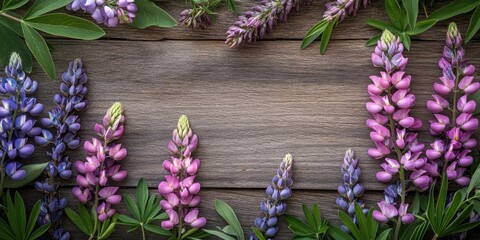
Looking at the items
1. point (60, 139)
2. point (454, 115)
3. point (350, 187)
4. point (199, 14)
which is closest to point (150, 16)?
point (199, 14)

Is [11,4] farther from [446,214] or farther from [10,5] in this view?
[446,214]

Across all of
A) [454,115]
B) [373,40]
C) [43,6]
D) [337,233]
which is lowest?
[337,233]

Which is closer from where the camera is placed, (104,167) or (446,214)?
(446,214)

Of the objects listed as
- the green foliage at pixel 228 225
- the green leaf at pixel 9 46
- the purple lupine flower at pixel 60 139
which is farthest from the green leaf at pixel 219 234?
the green leaf at pixel 9 46

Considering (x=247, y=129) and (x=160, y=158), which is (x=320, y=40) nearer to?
(x=247, y=129)

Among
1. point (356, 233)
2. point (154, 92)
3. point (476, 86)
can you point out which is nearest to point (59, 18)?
point (154, 92)

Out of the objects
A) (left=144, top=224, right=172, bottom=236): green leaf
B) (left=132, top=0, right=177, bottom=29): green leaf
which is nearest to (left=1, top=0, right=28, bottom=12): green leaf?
(left=132, top=0, right=177, bottom=29): green leaf
